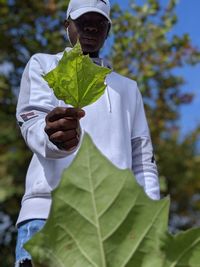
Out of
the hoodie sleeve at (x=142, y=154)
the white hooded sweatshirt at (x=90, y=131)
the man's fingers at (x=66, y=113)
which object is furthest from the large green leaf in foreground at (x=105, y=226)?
the hoodie sleeve at (x=142, y=154)

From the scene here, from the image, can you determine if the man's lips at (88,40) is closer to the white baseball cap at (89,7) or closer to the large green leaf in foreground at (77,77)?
the white baseball cap at (89,7)

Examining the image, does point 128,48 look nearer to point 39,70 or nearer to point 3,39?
point 3,39

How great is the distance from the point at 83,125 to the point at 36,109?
0.13 meters

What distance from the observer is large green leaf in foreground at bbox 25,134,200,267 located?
0.44m

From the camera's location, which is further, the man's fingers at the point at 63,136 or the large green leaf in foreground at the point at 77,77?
the man's fingers at the point at 63,136

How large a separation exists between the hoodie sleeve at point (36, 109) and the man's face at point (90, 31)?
105 mm

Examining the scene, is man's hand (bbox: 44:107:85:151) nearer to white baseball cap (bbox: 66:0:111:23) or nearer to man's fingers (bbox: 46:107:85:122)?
man's fingers (bbox: 46:107:85:122)

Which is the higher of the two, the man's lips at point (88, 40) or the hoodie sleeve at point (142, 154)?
the man's lips at point (88, 40)

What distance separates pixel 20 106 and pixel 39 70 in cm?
11

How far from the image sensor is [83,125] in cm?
140

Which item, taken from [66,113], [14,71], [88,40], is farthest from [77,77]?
[14,71]

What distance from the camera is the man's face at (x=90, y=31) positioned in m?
1.50

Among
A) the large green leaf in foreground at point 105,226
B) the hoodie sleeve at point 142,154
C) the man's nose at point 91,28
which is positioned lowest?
the hoodie sleeve at point 142,154

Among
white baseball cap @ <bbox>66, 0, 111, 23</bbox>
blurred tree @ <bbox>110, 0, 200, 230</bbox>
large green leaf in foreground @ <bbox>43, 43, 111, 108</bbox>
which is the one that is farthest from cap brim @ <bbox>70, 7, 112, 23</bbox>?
blurred tree @ <bbox>110, 0, 200, 230</bbox>
